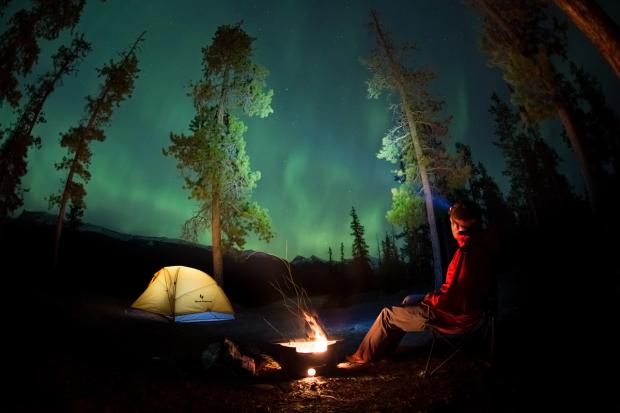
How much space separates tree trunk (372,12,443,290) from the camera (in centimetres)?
1383

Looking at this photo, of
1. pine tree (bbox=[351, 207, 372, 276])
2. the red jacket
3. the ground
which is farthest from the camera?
pine tree (bbox=[351, 207, 372, 276])

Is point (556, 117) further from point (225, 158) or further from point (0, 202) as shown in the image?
point (0, 202)

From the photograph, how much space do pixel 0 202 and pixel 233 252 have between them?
38.4ft

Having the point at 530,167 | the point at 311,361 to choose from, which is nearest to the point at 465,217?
the point at 311,361

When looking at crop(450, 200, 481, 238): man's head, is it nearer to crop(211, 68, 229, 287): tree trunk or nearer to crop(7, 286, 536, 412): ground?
crop(7, 286, 536, 412): ground

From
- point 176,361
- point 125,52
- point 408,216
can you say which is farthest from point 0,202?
point 408,216

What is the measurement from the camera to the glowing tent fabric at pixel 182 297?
1029 cm

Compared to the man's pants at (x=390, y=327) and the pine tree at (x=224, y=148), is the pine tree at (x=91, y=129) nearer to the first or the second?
the pine tree at (x=224, y=148)

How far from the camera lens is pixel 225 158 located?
14.5 m

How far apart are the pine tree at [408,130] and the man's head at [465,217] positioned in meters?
10.8

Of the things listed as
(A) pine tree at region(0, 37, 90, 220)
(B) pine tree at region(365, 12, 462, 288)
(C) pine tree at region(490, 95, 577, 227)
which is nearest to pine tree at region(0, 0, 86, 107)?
(A) pine tree at region(0, 37, 90, 220)

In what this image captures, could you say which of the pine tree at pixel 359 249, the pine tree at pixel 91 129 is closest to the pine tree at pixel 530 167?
the pine tree at pixel 359 249

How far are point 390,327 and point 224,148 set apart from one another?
469 inches

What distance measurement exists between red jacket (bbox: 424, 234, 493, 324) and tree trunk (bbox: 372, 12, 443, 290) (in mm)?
9870
